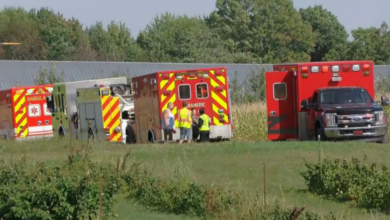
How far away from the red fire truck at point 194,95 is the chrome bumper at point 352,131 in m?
4.20

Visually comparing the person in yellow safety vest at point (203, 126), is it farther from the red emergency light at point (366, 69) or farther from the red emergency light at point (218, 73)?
the red emergency light at point (366, 69)

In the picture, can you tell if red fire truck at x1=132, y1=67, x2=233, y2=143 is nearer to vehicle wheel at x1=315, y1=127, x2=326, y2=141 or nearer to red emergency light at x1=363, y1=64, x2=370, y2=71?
vehicle wheel at x1=315, y1=127, x2=326, y2=141

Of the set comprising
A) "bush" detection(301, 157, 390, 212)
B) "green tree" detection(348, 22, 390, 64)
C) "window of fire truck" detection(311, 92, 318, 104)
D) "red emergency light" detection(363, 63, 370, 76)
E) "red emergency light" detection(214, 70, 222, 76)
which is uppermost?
"green tree" detection(348, 22, 390, 64)

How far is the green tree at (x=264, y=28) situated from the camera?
106 m

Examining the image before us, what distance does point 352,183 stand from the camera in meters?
13.6

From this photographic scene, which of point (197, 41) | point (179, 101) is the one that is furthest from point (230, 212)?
point (197, 41)

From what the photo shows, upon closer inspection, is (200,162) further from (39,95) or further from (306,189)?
(39,95)

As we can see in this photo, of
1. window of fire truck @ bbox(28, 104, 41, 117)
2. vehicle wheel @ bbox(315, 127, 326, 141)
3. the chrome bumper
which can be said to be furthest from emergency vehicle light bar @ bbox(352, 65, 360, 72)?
window of fire truck @ bbox(28, 104, 41, 117)

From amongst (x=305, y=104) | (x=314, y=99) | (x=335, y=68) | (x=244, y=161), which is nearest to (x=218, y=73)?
(x=314, y=99)

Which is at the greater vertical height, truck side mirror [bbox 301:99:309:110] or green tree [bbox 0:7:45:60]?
green tree [bbox 0:7:45:60]

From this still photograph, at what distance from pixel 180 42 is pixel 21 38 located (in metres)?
18.4

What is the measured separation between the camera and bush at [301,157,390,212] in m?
12.8

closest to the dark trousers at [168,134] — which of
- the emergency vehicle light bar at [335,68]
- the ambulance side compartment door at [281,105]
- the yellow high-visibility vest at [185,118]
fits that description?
the yellow high-visibility vest at [185,118]

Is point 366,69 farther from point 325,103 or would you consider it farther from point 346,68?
point 325,103
